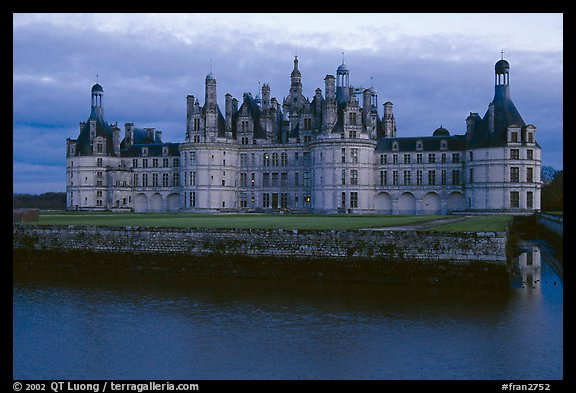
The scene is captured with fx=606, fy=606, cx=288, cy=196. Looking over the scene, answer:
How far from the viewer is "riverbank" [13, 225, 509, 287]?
87.1 ft

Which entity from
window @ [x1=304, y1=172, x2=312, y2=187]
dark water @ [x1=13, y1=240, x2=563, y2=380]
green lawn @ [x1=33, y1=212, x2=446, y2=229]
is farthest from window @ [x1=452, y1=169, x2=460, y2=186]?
dark water @ [x1=13, y1=240, x2=563, y2=380]

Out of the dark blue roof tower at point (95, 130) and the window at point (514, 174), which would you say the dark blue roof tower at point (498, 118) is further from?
the dark blue roof tower at point (95, 130)

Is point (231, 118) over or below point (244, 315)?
over

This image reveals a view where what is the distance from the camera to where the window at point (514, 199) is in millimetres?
66500

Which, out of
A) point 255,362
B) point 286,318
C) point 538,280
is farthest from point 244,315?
point 538,280

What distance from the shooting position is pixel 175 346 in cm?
1738

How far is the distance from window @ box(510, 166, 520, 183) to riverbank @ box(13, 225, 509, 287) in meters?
41.8

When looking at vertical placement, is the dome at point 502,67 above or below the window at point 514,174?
above

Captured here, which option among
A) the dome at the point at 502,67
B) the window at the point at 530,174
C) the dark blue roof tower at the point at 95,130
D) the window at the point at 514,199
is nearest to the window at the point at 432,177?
the window at the point at 514,199

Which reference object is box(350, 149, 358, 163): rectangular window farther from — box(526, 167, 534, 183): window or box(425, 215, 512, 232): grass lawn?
box(425, 215, 512, 232): grass lawn

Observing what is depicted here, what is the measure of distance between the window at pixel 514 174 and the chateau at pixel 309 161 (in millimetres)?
110

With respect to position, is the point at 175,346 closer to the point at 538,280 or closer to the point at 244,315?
the point at 244,315

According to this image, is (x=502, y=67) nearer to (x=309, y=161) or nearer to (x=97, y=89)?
(x=309, y=161)
